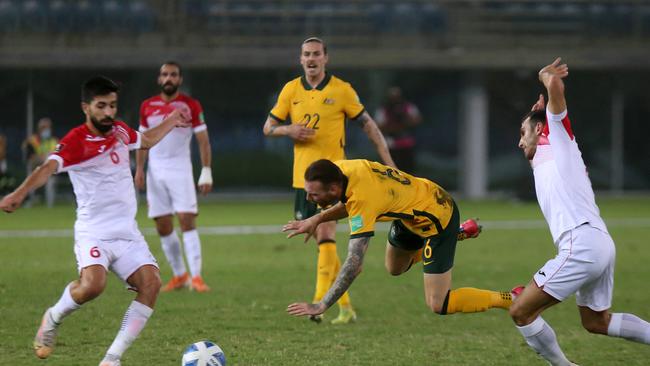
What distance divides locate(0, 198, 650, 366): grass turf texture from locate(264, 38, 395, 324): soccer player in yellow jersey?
869mm

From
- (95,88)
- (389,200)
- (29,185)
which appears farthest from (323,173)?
(29,185)

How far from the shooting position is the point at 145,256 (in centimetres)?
768

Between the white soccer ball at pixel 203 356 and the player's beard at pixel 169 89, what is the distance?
4982 millimetres

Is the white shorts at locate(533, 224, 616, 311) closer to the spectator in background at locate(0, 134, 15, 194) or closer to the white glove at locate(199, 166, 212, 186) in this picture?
the white glove at locate(199, 166, 212, 186)

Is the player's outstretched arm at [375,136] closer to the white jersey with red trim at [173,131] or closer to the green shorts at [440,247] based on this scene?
the green shorts at [440,247]

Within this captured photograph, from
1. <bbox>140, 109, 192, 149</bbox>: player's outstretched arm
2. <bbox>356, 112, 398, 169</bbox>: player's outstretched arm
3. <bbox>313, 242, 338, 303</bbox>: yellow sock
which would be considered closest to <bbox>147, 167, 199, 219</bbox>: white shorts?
<bbox>313, 242, 338, 303</bbox>: yellow sock

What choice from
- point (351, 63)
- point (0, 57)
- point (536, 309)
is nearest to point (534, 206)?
point (351, 63)

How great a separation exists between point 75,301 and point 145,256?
600mm

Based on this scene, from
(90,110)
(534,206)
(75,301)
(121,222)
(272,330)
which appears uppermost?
(90,110)

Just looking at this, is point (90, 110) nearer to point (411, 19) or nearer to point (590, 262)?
point (590, 262)

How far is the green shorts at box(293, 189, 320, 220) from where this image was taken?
10.1 metres

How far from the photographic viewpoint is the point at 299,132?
10156mm

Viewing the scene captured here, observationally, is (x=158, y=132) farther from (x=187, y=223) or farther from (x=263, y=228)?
(x=263, y=228)

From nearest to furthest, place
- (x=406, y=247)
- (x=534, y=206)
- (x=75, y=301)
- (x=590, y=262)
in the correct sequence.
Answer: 1. (x=590, y=262)
2. (x=75, y=301)
3. (x=406, y=247)
4. (x=534, y=206)
